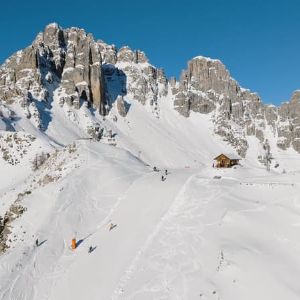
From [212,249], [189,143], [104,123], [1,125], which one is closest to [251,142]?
[189,143]

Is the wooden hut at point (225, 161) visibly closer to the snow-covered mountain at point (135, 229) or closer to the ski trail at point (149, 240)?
the snow-covered mountain at point (135, 229)

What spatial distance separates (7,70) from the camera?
15138 cm

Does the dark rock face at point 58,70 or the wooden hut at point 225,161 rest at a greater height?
the dark rock face at point 58,70

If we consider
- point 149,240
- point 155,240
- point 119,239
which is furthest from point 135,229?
point 155,240

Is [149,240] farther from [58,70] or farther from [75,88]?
[58,70]

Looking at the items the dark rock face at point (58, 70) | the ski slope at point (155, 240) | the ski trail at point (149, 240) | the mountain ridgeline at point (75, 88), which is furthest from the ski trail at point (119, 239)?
the dark rock face at point (58, 70)

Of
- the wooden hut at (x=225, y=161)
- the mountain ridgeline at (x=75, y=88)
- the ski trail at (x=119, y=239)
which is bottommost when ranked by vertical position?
the ski trail at (x=119, y=239)

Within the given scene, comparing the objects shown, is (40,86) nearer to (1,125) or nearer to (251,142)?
(1,125)

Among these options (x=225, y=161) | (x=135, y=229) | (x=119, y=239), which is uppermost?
(x=225, y=161)

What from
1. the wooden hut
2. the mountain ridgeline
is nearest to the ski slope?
the wooden hut

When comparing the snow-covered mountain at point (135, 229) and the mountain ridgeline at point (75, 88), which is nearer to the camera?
the snow-covered mountain at point (135, 229)

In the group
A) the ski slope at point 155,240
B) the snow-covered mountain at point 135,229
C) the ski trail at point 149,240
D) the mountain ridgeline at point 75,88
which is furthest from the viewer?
the mountain ridgeline at point 75,88

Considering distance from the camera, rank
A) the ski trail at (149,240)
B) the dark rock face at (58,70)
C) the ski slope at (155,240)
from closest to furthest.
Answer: the ski slope at (155,240), the ski trail at (149,240), the dark rock face at (58,70)

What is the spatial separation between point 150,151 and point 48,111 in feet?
119
